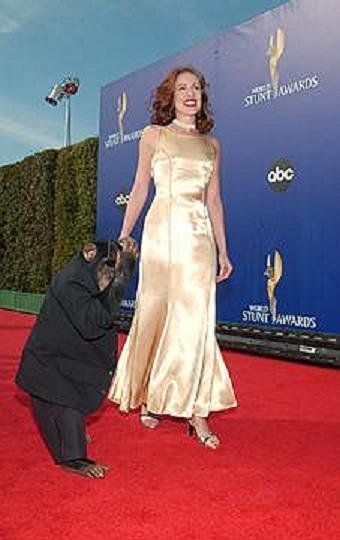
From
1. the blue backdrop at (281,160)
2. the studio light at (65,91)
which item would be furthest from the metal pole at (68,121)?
the blue backdrop at (281,160)

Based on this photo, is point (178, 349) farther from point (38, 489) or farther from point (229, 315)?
point (229, 315)

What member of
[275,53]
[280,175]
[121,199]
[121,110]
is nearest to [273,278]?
[280,175]

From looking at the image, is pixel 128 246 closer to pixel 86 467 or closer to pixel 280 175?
pixel 86 467

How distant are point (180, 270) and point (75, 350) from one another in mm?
787

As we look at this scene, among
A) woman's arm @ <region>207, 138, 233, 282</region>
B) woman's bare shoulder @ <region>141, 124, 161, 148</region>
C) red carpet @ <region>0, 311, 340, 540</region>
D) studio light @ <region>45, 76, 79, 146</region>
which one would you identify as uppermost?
studio light @ <region>45, 76, 79, 146</region>

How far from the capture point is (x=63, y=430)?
304 cm

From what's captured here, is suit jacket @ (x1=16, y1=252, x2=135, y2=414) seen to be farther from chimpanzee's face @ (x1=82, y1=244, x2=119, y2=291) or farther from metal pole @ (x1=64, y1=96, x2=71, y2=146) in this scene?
metal pole @ (x1=64, y1=96, x2=71, y2=146)

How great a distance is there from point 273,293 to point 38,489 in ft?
15.5

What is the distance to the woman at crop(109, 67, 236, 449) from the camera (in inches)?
143

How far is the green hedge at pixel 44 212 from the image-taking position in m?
12.1

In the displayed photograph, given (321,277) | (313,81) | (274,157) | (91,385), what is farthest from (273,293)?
(91,385)

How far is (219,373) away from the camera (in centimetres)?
374

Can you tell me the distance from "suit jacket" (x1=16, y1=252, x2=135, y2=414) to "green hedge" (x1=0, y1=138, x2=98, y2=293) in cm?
889

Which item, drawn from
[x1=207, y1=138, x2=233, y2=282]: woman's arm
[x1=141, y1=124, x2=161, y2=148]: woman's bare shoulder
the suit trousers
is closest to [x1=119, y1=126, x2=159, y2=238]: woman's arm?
[x1=141, y1=124, x2=161, y2=148]: woman's bare shoulder
